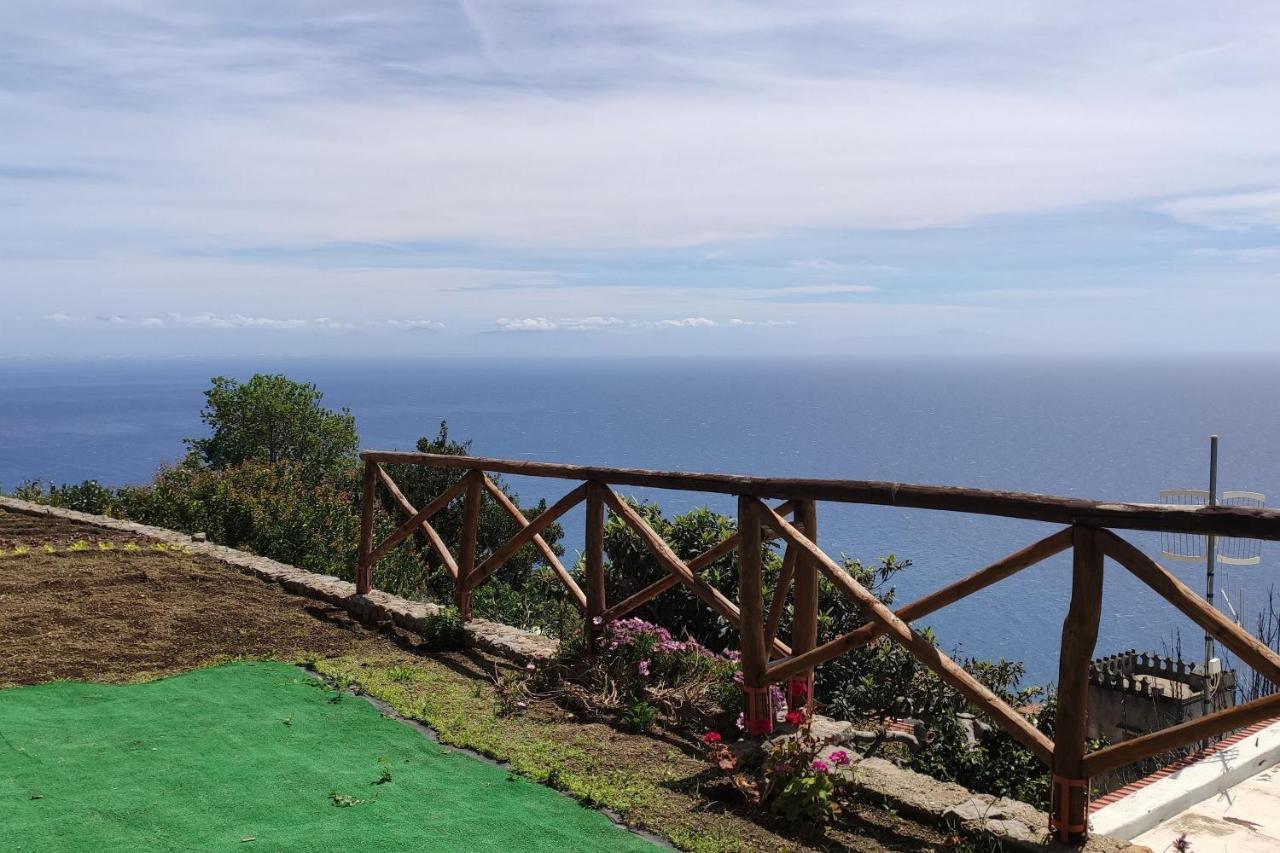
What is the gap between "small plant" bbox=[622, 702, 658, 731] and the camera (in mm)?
5078

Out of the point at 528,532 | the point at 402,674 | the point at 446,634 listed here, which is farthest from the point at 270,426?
the point at 402,674

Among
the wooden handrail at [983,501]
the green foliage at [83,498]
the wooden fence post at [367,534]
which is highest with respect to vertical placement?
the wooden handrail at [983,501]

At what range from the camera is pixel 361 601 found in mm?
7391

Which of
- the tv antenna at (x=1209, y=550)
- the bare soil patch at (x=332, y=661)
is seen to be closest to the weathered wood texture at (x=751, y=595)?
the bare soil patch at (x=332, y=661)

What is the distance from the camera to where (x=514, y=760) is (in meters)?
4.54

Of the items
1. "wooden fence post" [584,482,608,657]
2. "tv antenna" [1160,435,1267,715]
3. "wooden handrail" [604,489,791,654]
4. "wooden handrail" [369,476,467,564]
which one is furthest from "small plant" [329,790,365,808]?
"tv antenna" [1160,435,1267,715]

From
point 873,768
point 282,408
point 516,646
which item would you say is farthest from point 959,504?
point 282,408

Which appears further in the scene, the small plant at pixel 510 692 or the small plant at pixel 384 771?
the small plant at pixel 510 692

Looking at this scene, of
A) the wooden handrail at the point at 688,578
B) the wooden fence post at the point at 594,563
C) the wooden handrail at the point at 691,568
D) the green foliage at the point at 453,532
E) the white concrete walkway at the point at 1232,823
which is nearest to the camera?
the white concrete walkway at the point at 1232,823

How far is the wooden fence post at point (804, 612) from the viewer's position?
4.75 metres

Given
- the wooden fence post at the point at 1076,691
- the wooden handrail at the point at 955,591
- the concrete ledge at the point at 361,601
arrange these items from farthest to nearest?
the concrete ledge at the point at 361,601 → the wooden handrail at the point at 955,591 → the wooden fence post at the point at 1076,691

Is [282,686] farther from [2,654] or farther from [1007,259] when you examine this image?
[1007,259]

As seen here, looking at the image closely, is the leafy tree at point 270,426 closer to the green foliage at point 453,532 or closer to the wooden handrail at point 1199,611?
the green foliage at point 453,532

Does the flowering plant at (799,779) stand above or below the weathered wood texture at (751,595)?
below
